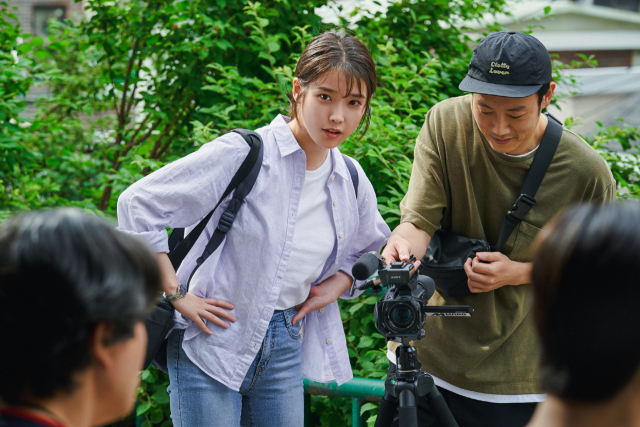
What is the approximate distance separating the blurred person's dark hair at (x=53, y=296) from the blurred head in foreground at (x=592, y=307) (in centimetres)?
71

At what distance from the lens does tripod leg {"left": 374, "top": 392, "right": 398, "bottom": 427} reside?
2.07 meters

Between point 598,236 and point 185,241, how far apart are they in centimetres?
141

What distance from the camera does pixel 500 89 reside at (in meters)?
2.18

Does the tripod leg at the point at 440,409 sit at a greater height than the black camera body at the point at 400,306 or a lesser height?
lesser

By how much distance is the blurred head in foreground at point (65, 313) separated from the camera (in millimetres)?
1035

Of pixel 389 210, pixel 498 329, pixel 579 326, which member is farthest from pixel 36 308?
pixel 389 210

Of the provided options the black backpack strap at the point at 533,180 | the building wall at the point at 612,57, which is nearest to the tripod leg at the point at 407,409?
the black backpack strap at the point at 533,180

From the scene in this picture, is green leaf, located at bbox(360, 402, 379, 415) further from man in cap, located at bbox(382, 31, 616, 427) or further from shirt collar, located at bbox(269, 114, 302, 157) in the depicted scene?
shirt collar, located at bbox(269, 114, 302, 157)

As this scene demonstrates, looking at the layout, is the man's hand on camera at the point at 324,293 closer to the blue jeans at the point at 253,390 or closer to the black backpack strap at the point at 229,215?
the blue jeans at the point at 253,390

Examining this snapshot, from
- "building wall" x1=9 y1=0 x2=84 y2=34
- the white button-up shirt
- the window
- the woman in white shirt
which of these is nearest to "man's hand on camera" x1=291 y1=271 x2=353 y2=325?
the woman in white shirt

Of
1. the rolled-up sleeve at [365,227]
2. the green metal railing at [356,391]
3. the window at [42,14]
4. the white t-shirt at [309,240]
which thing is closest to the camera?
the white t-shirt at [309,240]

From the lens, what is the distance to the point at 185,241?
2090 mm

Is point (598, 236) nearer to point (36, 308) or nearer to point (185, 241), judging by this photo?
point (36, 308)

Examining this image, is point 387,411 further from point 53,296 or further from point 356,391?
point 53,296
